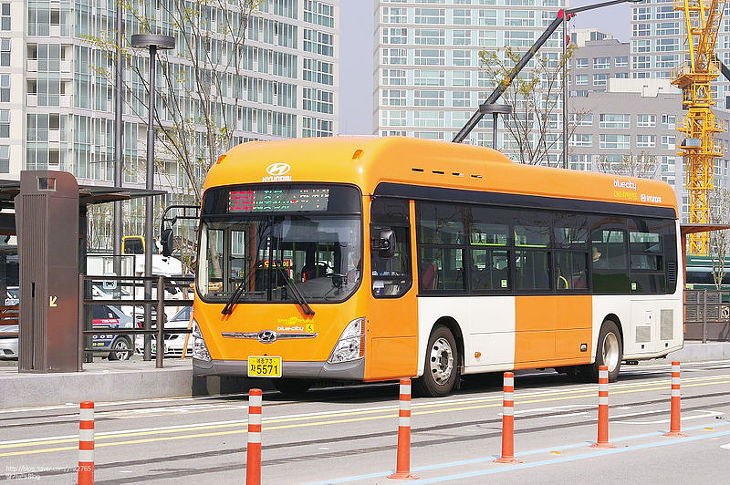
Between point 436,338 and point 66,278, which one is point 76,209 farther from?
point 436,338

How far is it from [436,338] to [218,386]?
3.36 m

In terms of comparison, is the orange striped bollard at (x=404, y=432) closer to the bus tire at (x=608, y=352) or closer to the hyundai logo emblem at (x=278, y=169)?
the hyundai logo emblem at (x=278, y=169)

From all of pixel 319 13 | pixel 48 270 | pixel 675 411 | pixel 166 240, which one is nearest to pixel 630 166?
pixel 319 13

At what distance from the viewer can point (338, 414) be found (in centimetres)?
1684

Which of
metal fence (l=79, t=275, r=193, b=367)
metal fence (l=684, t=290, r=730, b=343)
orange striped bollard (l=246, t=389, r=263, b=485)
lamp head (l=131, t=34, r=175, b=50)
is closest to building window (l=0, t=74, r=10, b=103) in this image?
metal fence (l=684, t=290, r=730, b=343)

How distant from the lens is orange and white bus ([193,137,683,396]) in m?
18.1

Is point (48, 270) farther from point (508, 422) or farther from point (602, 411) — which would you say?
point (508, 422)

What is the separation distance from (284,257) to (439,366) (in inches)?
111

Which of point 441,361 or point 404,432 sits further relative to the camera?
point 441,361

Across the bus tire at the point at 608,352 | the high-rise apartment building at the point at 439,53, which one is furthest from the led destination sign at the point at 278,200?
the high-rise apartment building at the point at 439,53

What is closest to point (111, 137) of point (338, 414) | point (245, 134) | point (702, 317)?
point (245, 134)

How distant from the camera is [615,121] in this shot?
595 ft

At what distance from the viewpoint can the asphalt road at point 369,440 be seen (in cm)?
1133

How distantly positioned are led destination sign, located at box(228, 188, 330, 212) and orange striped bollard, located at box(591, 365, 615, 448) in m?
6.05
